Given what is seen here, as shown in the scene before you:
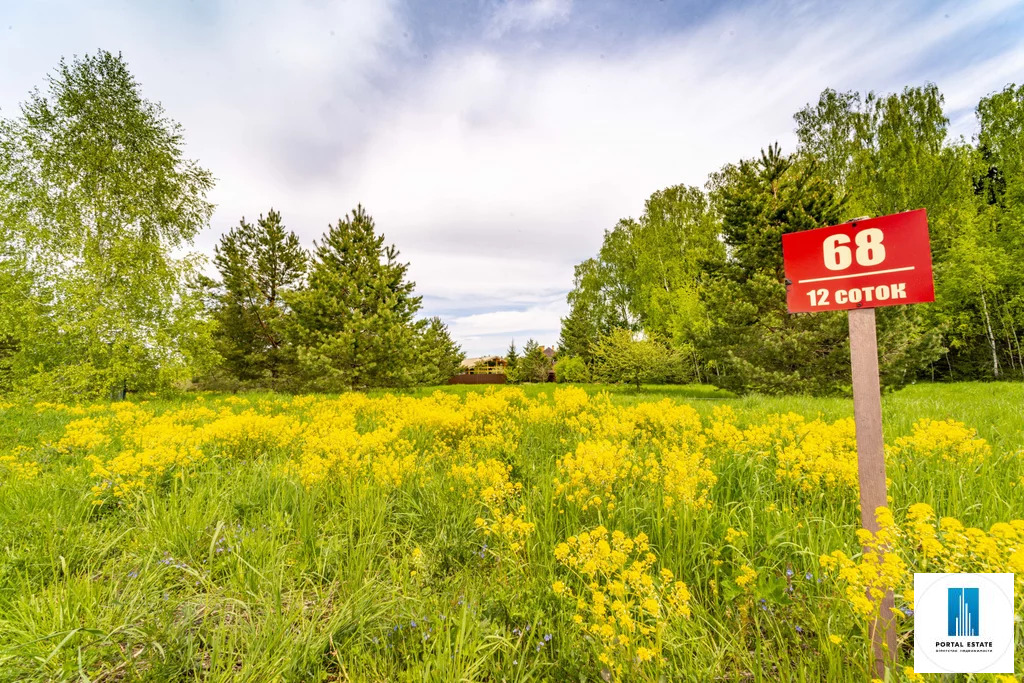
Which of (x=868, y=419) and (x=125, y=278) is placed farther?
(x=125, y=278)

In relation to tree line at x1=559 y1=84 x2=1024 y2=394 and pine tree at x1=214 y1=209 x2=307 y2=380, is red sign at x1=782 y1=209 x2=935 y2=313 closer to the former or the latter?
tree line at x1=559 y1=84 x2=1024 y2=394

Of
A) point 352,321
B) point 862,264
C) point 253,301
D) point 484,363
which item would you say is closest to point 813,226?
point 862,264

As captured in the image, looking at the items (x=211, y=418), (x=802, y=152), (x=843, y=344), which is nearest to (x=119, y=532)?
(x=211, y=418)

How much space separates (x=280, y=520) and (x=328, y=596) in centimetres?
79

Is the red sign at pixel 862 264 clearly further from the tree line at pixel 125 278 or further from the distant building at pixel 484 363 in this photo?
the distant building at pixel 484 363

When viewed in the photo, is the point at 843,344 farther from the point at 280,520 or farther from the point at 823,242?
the point at 280,520

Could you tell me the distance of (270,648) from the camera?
1.72 m

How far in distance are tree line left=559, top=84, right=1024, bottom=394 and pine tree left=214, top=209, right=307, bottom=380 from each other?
63.6ft

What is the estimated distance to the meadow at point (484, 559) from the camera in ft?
5.29

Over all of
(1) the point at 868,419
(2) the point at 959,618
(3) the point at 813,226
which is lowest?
(2) the point at 959,618

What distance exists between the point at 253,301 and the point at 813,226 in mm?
27258

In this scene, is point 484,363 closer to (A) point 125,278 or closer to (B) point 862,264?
(A) point 125,278

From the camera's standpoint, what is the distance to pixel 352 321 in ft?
49.8

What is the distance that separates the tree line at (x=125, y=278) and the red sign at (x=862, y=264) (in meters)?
14.9
